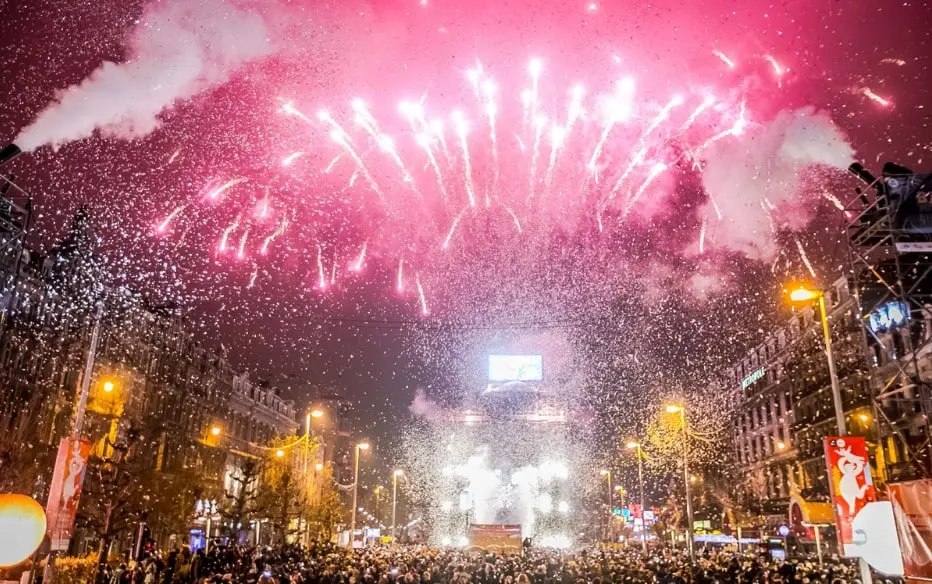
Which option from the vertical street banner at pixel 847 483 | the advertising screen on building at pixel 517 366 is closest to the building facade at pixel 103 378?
the vertical street banner at pixel 847 483

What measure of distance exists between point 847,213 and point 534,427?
111 metres

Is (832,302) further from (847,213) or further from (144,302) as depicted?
(144,302)

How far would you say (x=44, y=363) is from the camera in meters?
38.7

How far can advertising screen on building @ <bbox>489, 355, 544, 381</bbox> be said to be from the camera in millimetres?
91375

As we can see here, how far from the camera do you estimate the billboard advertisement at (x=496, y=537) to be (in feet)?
177

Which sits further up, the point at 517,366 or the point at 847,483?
the point at 517,366

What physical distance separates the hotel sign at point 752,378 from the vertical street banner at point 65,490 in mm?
64199

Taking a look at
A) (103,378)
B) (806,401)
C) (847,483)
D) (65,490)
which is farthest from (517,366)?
(847,483)

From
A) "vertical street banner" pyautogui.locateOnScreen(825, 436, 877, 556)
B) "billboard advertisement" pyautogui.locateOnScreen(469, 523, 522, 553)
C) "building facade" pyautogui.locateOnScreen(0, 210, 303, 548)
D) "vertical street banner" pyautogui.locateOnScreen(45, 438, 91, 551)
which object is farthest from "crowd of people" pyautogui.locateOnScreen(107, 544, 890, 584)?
"billboard advertisement" pyautogui.locateOnScreen(469, 523, 522, 553)

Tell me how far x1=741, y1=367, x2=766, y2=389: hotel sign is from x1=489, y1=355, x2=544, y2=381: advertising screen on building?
26.5 m

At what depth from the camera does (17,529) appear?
14.2 metres

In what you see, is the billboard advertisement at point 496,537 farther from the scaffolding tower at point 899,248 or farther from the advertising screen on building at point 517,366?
the scaffolding tower at point 899,248

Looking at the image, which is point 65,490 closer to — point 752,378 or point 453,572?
point 453,572

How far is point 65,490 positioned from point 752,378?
67.0 metres
